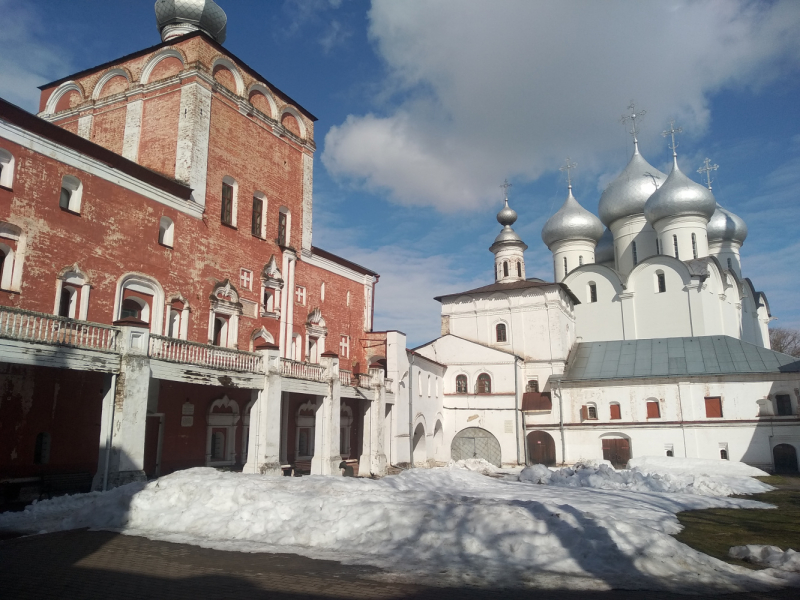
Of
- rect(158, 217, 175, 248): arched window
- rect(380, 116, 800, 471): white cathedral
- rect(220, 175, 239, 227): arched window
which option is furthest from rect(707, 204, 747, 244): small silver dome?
rect(158, 217, 175, 248): arched window

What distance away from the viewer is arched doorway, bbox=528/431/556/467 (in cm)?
3172

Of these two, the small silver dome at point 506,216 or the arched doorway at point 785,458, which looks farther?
the small silver dome at point 506,216

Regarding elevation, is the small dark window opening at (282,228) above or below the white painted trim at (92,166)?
above

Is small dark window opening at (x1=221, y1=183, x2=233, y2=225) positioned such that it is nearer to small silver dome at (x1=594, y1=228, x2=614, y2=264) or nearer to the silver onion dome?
the silver onion dome

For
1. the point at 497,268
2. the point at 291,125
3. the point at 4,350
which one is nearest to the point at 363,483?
the point at 4,350

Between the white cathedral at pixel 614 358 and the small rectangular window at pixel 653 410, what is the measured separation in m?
0.06

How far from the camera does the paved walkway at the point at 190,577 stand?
6.84 m

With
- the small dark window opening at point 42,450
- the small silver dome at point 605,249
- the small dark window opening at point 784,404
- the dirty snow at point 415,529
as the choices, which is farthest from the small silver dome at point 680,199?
the small dark window opening at point 42,450

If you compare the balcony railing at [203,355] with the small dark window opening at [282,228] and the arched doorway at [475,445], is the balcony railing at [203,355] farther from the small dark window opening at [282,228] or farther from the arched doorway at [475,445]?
the arched doorway at [475,445]

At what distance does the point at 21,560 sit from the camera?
829 cm

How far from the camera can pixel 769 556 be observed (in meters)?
8.36

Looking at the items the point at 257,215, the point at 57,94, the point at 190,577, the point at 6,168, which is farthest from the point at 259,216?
the point at 190,577

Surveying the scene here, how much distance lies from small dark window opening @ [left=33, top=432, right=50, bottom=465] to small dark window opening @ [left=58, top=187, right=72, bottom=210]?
18.0 ft

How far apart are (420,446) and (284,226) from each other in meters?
13.1
